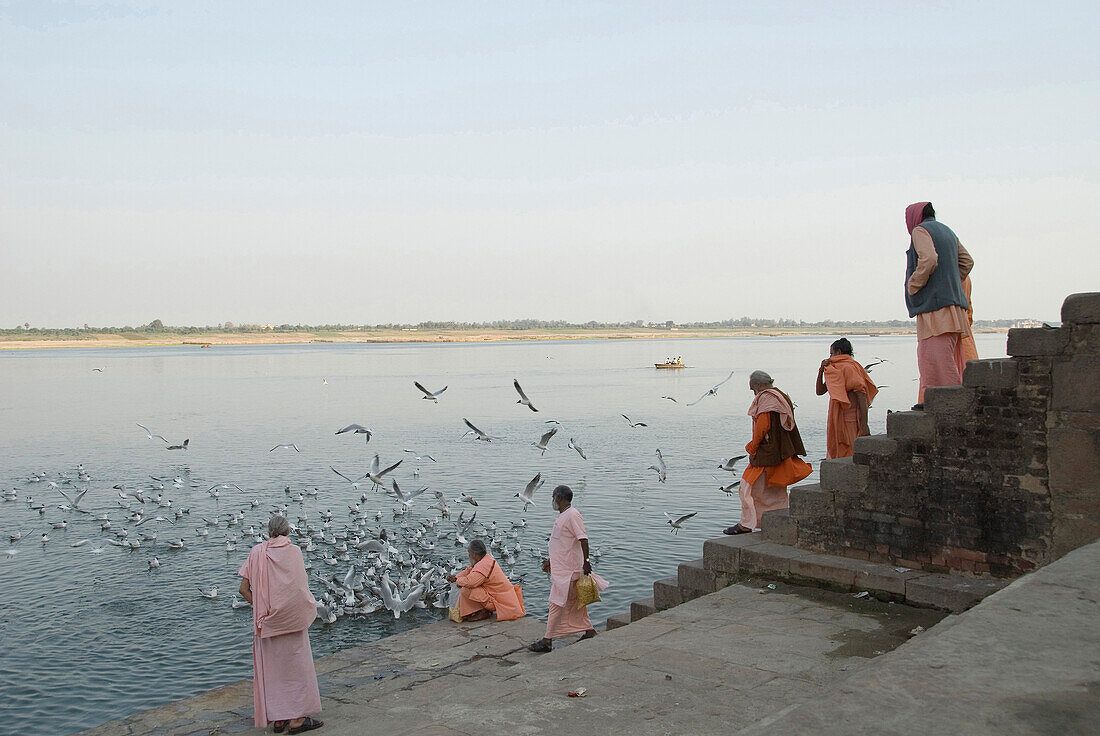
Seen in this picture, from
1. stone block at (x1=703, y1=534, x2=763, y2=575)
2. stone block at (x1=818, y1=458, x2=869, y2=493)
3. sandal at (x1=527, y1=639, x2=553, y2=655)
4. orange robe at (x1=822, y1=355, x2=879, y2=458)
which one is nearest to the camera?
stone block at (x1=818, y1=458, x2=869, y2=493)

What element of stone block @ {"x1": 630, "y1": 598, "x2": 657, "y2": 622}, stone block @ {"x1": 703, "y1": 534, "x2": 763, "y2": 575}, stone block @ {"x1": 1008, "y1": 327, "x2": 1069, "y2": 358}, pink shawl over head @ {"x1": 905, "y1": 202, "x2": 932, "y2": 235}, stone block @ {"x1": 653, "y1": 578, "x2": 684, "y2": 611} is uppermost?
pink shawl over head @ {"x1": 905, "y1": 202, "x2": 932, "y2": 235}

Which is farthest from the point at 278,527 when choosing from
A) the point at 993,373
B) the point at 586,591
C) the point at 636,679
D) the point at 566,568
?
the point at 993,373

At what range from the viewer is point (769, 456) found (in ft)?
28.0

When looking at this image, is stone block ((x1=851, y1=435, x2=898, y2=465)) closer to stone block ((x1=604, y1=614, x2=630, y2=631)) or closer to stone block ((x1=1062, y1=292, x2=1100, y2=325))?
stone block ((x1=1062, y1=292, x2=1100, y2=325))

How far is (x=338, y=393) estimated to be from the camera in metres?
52.9

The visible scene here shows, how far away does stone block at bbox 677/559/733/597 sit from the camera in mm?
8102

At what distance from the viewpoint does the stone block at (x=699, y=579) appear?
26.6 ft

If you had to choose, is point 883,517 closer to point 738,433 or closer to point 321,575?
point 321,575

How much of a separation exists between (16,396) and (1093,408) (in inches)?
2347

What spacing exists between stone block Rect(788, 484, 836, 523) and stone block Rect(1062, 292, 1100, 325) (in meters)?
2.47

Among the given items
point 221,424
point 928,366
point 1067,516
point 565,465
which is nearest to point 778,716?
point 1067,516

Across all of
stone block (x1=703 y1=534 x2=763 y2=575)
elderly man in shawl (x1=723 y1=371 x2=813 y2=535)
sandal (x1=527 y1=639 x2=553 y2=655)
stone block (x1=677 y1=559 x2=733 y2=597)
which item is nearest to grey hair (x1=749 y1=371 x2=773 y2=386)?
elderly man in shawl (x1=723 y1=371 x2=813 y2=535)

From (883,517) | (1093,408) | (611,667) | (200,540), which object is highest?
(1093,408)

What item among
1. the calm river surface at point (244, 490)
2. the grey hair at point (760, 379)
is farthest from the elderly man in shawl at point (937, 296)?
the calm river surface at point (244, 490)
